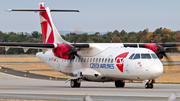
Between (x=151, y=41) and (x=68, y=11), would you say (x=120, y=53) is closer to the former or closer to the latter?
(x=151, y=41)

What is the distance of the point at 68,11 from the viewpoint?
105ft

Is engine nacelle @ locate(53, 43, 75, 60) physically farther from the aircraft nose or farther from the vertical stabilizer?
the aircraft nose

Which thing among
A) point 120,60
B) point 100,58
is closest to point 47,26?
point 100,58

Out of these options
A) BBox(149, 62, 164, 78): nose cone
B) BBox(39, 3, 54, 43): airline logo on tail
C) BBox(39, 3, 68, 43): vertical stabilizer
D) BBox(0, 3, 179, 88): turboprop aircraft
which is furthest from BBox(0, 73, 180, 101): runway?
BBox(39, 3, 54, 43): airline logo on tail

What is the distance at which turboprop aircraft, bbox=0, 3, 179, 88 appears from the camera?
22391mm

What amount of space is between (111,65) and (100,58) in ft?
5.93

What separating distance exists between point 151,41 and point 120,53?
509 cm

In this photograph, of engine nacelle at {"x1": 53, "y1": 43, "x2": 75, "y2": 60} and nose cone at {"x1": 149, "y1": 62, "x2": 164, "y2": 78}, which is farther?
engine nacelle at {"x1": 53, "y1": 43, "x2": 75, "y2": 60}

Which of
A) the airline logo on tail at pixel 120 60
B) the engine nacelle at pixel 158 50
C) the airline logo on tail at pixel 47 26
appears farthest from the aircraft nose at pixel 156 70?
the airline logo on tail at pixel 47 26

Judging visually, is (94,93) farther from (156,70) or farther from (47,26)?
(47,26)

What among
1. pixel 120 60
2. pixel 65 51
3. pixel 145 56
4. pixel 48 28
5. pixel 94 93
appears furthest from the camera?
pixel 48 28

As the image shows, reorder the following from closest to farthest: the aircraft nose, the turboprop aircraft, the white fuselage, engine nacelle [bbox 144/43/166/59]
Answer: the aircraft nose → the white fuselage → the turboprop aircraft → engine nacelle [bbox 144/43/166/59]

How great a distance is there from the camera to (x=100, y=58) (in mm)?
26219

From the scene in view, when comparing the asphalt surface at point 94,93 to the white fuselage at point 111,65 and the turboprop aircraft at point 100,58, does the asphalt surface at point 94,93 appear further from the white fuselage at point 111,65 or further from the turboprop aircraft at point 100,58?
the turboprop aircraft at point 100,58
